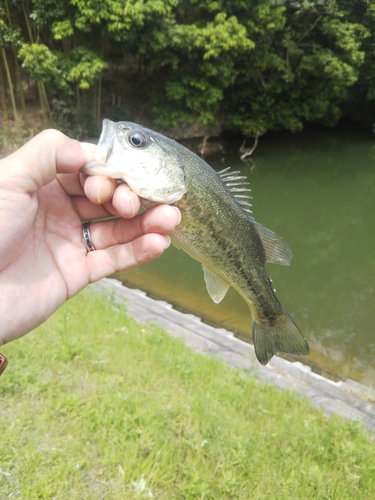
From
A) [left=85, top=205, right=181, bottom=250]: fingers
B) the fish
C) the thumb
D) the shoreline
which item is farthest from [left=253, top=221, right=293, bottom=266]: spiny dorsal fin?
the shoreline

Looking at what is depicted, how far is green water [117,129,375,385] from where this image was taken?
6441 mm

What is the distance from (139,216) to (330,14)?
21.5m

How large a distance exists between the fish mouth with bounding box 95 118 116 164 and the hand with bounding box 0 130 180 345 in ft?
0.42

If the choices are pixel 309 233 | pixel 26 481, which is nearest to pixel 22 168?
pixel 26 481

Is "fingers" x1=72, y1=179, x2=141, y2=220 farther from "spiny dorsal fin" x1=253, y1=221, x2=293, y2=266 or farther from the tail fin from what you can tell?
the tail fin

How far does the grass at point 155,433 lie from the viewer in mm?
2781

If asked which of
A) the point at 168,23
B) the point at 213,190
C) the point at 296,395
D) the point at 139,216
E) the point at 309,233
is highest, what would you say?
the point at 213,190

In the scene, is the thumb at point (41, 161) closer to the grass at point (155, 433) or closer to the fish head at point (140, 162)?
the fish head at point (140, 162)

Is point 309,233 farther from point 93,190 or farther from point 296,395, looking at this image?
point 93,190

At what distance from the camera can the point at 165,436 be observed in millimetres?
3127

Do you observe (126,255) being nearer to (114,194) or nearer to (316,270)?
(114,194)

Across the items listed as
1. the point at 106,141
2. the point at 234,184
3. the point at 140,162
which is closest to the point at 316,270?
the point at 234,184

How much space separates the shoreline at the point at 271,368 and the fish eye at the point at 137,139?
3.20m

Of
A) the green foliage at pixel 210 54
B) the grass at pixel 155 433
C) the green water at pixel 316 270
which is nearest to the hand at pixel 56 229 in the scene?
the grass at pixel 155 433
